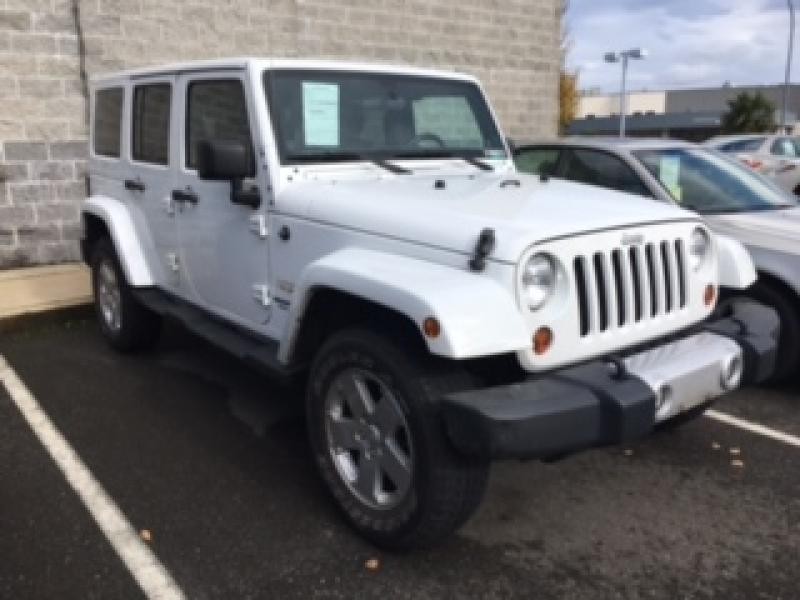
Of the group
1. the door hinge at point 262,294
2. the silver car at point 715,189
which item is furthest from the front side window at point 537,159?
the door hinge at point 262,294

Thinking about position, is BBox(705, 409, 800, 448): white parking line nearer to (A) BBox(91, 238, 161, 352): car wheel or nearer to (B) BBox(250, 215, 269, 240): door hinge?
(B) BBox(250, 215, 269, 240): door hinge

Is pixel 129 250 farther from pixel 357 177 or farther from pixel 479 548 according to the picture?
pixel 479 548

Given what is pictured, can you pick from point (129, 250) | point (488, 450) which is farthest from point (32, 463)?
point (488, 450)

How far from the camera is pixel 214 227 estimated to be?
13.2 feet

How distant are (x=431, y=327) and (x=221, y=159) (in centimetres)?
139

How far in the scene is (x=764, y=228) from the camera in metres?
4.86

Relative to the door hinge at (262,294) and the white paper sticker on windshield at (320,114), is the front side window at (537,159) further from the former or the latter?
the door hinge at (262,294)

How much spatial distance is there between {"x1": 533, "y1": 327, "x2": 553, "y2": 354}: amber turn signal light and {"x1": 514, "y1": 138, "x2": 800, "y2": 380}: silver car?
2664 millimetres

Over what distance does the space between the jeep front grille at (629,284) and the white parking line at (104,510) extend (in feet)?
5.94

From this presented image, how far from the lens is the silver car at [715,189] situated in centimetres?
471

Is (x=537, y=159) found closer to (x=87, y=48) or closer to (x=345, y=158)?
(x=345, y=158)

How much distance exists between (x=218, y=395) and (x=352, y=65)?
2.15 metres

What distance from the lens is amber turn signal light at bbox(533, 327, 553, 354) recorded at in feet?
8.76

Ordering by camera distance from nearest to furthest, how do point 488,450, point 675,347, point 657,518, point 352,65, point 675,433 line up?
point 488,450 < point 675,347 < point 657,518 < point 352,65 < point 675,433
